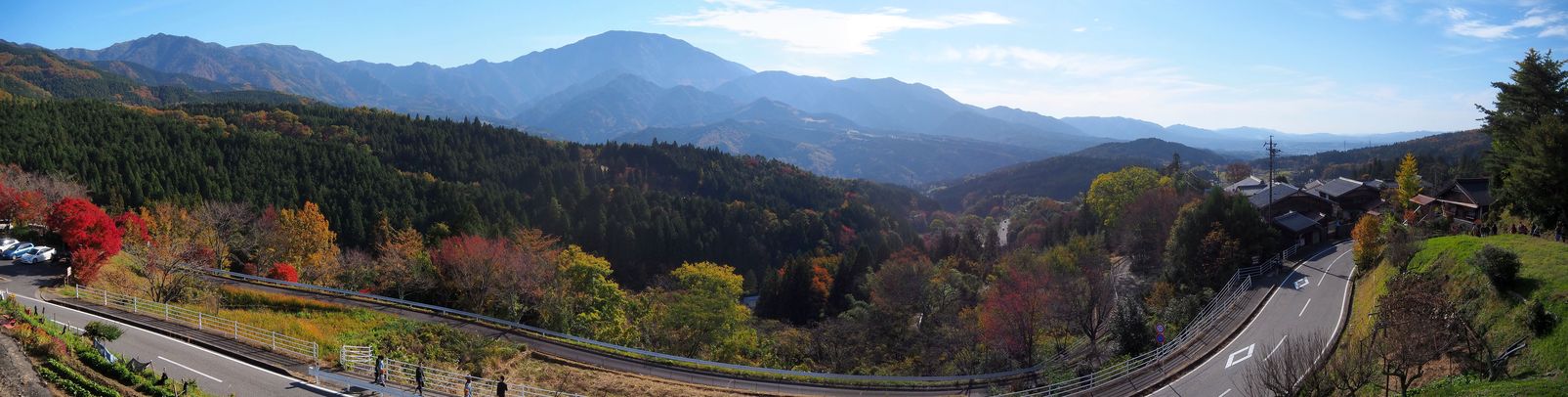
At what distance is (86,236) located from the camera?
23875 millimetres

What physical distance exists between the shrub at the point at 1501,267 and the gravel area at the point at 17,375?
31765 millimetres

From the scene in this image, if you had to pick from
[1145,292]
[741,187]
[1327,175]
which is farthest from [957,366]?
[1327,175]

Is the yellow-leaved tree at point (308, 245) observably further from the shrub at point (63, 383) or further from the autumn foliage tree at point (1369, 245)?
the autumn foliage tree at point (1369, 245)

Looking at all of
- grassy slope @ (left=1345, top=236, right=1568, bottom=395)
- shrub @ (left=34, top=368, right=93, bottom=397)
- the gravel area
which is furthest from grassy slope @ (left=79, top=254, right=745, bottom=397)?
grassy slope @ (left=1345, top=236, right=1568, bottom=395)

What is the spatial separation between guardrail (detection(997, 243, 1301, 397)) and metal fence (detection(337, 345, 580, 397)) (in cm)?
1379

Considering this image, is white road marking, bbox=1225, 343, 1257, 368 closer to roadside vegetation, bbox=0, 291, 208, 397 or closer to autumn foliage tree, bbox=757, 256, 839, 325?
roadside vegetation, bbox=0, 291, 208, 397

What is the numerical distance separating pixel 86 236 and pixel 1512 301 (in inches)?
1661

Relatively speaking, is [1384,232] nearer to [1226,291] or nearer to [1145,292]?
[1226,291]

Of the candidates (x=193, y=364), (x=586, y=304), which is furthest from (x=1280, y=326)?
(x=193, y=364)

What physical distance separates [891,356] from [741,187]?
84.9 m

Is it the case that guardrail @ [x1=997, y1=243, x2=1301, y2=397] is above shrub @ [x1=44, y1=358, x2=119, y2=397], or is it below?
below

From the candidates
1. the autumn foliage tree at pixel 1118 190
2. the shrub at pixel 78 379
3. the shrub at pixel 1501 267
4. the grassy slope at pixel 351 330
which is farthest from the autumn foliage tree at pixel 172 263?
the autumn foliage tree at pixel 1118 190

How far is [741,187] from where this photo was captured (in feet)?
378

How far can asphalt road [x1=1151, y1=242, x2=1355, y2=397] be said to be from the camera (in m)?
20.2
